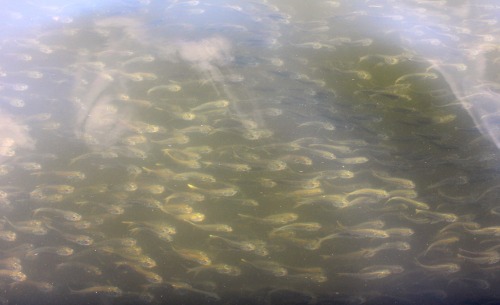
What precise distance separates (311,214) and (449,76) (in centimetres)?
140

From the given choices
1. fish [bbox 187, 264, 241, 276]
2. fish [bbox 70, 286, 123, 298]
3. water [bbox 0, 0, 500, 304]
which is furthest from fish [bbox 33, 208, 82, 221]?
fish [bbox 187, 264, 241, 276]

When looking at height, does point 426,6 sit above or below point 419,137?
above

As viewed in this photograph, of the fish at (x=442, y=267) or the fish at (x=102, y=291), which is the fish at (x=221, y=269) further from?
the fish at (x=442, y=267)

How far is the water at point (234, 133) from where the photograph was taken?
9.52 feet

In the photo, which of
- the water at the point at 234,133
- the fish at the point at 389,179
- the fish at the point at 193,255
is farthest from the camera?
the fish at the point at 193,255

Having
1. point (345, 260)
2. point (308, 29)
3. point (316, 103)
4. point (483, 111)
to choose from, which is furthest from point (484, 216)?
point (308, 29)

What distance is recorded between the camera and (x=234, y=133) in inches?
116

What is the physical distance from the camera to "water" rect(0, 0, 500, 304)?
2902mm

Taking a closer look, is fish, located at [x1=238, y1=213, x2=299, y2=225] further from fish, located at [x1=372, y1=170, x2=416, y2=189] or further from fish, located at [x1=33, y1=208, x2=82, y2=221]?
fish, located at [x1=33, y1=208, x2=82, y2=221]

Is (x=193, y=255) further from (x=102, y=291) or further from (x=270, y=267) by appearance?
(x=102, y=291)

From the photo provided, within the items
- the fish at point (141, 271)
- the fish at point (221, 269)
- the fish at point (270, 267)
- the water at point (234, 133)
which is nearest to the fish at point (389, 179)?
the water at point (234, 133)

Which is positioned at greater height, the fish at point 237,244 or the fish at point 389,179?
the fish at point 389,179

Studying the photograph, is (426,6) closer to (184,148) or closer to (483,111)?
(483,111)

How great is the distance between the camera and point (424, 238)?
10.6 ft
